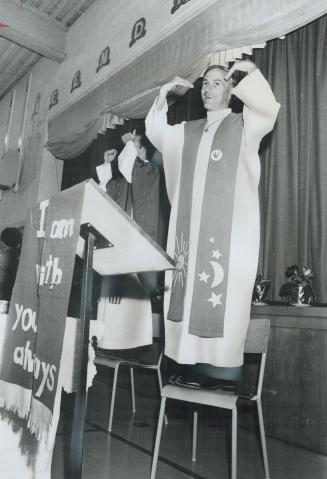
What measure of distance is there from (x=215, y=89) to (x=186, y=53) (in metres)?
1.37

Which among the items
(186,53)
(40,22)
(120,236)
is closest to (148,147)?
(186,53)

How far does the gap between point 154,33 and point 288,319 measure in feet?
9.29

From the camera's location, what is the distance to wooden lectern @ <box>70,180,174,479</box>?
1.18 metres

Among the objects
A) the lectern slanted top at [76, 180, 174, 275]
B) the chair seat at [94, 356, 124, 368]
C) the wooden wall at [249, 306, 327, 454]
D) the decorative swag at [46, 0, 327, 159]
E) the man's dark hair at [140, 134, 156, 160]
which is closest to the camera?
the lectern slanted top at [76, 180, 174, 275]

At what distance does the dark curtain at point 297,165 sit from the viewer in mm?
2629

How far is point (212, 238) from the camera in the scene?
2025 mm

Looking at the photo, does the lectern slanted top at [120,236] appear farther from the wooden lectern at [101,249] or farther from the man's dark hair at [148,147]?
the man's dark hair at [148,147]

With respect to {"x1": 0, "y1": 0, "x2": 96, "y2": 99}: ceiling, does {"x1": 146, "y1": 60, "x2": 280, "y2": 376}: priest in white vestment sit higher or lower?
lower

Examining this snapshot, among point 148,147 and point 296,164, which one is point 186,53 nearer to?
point 148,147

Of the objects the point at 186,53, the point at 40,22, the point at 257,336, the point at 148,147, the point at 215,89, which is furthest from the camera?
the point at 40,22

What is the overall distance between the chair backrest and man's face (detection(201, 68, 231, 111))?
1062mm

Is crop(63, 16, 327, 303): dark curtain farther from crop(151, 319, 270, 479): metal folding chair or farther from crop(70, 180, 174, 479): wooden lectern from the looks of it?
crop(70, 180, 174, 479): wooden lectern

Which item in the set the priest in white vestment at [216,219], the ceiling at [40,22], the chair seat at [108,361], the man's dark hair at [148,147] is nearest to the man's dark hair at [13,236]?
the chair seat at [108,361]

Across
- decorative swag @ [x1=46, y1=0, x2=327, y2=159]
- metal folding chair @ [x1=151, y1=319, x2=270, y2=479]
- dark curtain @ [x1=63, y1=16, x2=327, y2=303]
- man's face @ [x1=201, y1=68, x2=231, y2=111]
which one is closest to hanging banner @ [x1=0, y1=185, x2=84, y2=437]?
metal folding chair @ [x1=151, y1=319, x2=270, y2=479]
